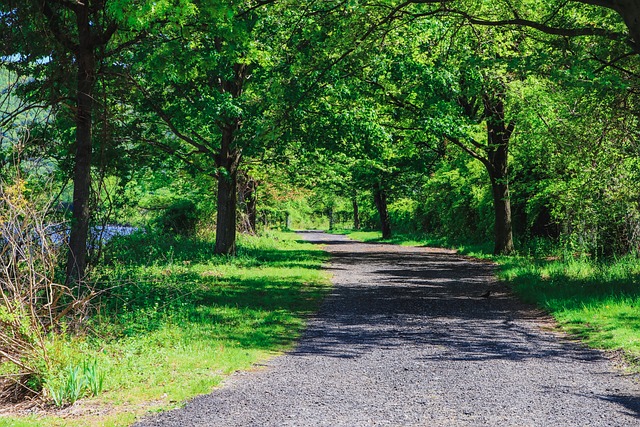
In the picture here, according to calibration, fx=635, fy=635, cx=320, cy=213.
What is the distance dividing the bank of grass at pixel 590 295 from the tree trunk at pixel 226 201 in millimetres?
9076

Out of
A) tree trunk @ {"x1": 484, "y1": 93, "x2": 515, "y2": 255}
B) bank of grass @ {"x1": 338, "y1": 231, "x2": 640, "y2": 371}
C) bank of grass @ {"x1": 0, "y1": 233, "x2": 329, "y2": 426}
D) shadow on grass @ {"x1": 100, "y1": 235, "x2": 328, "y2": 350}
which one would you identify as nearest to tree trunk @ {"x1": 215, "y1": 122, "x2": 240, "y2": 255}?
shadow on grass @ {"x1": 100, "y1": 235, "x2": 328, "y2": 350}

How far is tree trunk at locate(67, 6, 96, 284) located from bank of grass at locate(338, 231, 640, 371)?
27.0 feet

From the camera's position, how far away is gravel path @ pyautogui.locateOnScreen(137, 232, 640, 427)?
18.5ft

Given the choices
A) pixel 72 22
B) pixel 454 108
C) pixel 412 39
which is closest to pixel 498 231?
pixel 454 108

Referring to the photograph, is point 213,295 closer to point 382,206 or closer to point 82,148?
point 82,148

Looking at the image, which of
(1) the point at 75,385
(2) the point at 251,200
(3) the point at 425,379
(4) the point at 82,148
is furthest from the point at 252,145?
(2) the point at 251,200

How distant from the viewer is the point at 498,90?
22.1 m

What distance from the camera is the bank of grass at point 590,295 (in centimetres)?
936

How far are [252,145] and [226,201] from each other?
210 inches

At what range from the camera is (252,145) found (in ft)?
55.7

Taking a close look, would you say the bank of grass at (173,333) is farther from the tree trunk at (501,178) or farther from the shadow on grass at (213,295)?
the tree trunk at (501,178)

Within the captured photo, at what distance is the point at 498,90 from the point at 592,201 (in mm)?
6741

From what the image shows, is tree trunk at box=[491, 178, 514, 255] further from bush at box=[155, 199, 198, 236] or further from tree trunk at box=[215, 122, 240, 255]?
bush at box=[155, 199, 198, 236]

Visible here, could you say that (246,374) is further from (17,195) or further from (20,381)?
(17,195)
